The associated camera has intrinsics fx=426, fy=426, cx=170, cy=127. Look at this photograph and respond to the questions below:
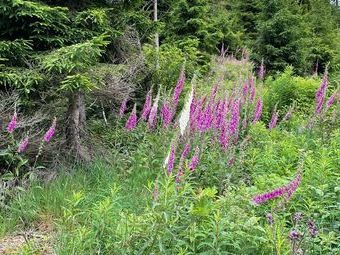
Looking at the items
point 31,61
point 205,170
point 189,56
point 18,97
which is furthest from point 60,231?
point 189,56

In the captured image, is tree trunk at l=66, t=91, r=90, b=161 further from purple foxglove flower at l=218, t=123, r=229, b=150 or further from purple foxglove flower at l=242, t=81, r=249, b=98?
purple foxglove flower at l=242, t=81, r=249, b=98

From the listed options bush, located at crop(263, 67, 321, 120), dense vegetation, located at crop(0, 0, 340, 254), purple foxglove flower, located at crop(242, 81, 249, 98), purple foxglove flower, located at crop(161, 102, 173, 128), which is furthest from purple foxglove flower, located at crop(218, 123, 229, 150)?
bush, located at crop(263, 67, 321, 120)

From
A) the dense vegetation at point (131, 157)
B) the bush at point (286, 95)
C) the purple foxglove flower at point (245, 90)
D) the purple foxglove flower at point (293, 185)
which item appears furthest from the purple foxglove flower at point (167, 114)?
the bush at point (286, 95)

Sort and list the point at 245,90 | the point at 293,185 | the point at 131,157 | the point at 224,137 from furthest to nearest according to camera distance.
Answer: the point at 245,90 < the point at 131,157 < the point at 224,137 < the point at 293,185

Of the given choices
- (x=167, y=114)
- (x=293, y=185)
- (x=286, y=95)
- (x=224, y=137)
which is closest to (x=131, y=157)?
(x=167, y=114)

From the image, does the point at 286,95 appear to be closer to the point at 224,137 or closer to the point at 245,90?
the point at 245,90

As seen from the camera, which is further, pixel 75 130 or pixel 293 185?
pixel 75 130

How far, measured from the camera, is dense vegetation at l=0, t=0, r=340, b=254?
11.5 feet

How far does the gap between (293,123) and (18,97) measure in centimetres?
479

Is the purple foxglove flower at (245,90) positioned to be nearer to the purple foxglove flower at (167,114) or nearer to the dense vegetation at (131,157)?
the dense vegetation at (131,157)

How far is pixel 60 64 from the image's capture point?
17.2 feet

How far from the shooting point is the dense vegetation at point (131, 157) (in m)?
3.49

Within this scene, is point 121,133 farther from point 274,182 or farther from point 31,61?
point 274,182

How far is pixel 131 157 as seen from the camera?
5.93m
